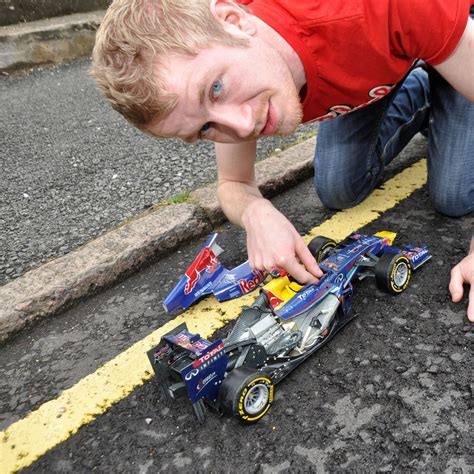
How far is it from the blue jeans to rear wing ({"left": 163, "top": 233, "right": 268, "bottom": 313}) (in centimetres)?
96

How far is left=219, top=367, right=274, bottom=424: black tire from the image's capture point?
2154 millimetres

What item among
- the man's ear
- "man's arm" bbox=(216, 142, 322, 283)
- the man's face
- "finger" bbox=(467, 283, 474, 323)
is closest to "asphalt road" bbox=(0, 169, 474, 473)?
"finger" bbox=(467, 283, 474, 323)

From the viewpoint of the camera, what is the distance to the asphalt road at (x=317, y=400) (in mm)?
2111

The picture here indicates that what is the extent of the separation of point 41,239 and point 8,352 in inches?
38.8

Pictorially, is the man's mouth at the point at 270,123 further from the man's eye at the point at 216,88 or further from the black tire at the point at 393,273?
the black tire at the point at 393,273

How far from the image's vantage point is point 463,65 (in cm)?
242

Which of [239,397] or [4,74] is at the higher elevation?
[239,397]

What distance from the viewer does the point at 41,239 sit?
145 inches

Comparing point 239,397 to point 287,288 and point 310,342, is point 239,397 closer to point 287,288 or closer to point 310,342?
point 310,342

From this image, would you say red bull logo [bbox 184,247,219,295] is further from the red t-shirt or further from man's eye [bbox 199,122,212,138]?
the red t-shirt

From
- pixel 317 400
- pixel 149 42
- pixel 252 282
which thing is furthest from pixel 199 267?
pixel 149 42

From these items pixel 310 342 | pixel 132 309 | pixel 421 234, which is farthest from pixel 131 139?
pixel 310 342

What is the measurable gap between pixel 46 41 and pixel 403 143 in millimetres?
5875

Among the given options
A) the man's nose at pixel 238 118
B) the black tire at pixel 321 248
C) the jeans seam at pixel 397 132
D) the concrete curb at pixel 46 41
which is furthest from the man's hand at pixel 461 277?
the concrete curb at pixel 46 41
